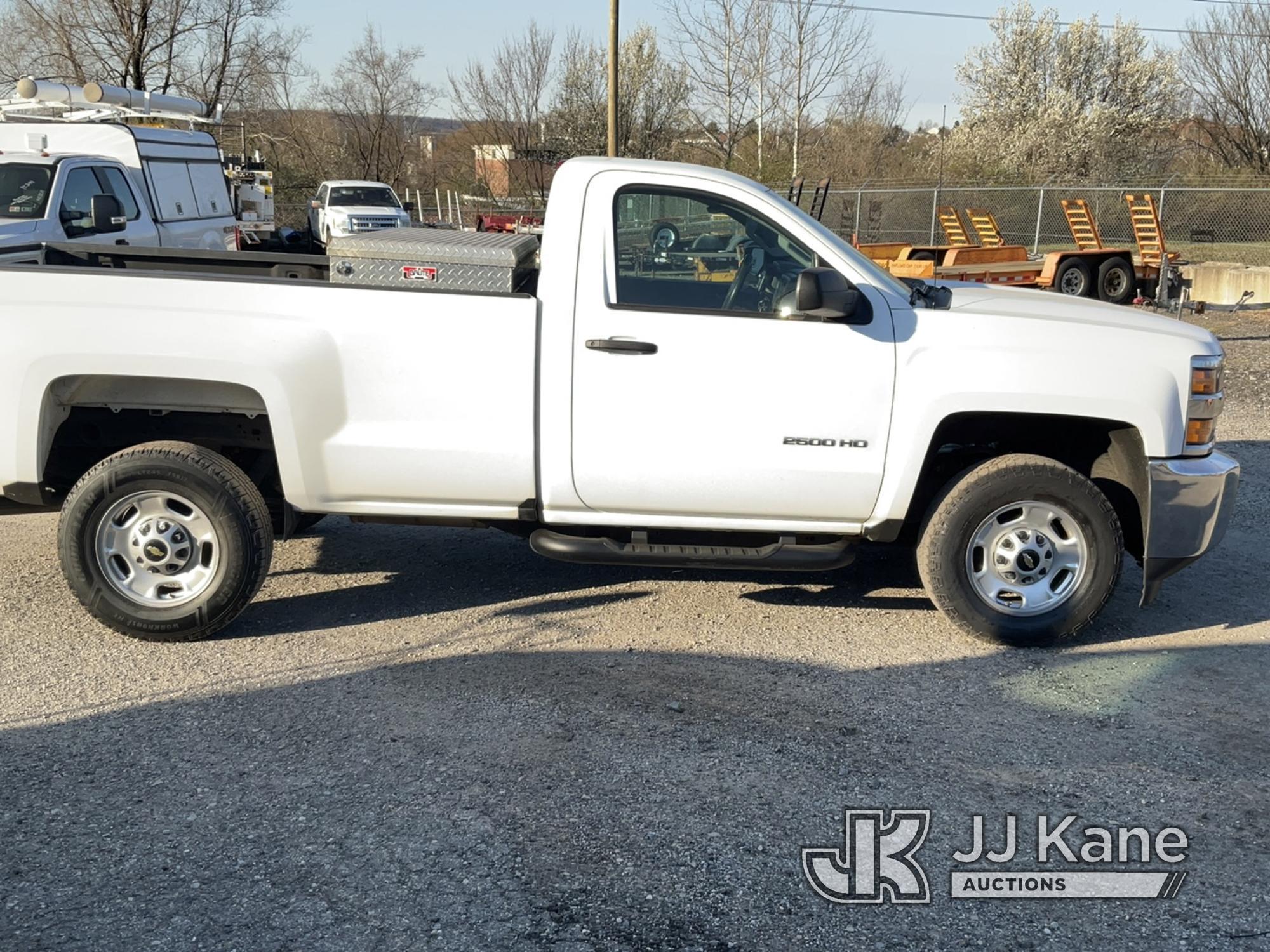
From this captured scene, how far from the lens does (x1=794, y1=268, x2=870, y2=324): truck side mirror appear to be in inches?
194

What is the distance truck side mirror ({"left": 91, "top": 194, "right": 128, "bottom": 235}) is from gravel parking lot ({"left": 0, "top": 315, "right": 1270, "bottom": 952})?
6.34 m

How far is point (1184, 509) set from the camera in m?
5.25

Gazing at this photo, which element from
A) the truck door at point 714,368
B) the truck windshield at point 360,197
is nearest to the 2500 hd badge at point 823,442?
the truck door at point 714,368

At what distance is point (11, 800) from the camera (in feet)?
12.8

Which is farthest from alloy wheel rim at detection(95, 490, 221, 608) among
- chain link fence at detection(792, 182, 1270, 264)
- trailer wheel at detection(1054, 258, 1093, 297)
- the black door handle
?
chain link fence at detection(792, 182, 1270, 264)

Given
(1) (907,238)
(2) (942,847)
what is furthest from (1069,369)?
(1) (907,238)

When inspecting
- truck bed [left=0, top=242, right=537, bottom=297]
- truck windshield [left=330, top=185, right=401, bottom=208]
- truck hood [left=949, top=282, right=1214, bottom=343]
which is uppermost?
truck windshield [left=330, top=185, right=401, bottom=208]

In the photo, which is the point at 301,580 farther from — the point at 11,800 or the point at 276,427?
the point at 11,800

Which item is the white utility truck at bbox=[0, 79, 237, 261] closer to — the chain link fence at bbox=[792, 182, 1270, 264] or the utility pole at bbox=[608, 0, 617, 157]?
the utility pole at bbox=[608, 0, 617, 157]

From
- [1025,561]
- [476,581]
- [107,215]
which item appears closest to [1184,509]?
[1025,561]

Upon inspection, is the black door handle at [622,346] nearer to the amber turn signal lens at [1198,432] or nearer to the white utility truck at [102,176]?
the amber turn signal lens at [1198,432]

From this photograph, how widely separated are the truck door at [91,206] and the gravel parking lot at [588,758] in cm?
629

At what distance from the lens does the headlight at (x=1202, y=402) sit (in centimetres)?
521

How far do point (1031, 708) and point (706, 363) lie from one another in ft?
6.23
